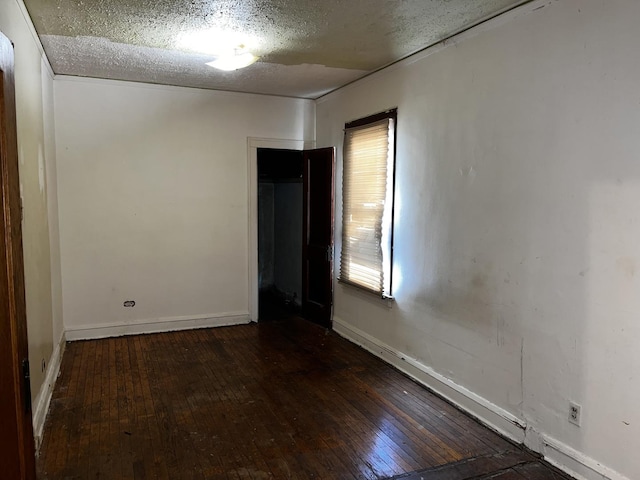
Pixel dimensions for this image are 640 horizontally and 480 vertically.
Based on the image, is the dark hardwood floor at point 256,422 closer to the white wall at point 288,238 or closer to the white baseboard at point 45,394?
the white baseboard at point 45,394

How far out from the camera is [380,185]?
4223mm

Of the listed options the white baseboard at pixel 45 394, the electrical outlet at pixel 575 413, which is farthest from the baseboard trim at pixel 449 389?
the white baseboard at pixel 45 394

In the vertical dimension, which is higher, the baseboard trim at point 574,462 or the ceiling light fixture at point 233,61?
the ceiling light fixture at point 233,61

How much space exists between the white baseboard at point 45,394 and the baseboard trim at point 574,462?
2980mm

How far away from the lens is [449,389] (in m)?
3.46

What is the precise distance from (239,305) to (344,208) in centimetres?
174

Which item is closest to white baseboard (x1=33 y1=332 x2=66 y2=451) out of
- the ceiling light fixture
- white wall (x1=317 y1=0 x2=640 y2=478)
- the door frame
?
the door frame

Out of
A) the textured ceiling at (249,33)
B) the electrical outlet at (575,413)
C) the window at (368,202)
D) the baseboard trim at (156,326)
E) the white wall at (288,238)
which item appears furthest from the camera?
the white wall at (288,238)

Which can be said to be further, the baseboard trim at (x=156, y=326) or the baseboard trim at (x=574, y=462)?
the baseboard trim at (x=156, y=326)

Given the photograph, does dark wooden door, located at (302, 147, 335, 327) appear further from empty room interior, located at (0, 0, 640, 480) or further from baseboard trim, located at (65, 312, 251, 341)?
baseboard trim, located at (65, 312, 251, 341)

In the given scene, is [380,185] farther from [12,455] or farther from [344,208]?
[12,455]

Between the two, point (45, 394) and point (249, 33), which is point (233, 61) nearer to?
point (249, 33)

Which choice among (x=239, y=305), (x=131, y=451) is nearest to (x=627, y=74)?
(x=131, y=451)

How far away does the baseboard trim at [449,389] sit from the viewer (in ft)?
9.66
